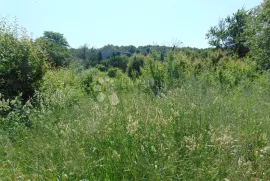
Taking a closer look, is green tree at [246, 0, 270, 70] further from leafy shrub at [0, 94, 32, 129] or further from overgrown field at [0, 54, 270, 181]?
leafy shrub at [0, 94, 32, 129]

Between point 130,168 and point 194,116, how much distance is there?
1080mm

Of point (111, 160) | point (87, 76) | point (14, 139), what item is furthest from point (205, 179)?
point (87, 76)

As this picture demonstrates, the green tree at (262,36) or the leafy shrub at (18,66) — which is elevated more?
the green tree at (262,36)

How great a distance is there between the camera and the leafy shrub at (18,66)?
15.5ft

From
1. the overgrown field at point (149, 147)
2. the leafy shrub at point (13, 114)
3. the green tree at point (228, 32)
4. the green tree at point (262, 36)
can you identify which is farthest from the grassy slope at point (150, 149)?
the green tree at point (228, 32)

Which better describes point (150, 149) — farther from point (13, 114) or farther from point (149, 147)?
point (13, 114)

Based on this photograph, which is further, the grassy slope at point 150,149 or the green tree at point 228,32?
the green tree at point 228,32

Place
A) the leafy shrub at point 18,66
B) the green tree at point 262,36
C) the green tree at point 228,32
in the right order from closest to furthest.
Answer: the leafy shrub at point 18,66, the green tree at point 262,36, the green tree at point 228,32

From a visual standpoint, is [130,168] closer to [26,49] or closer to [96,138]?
[96,138]

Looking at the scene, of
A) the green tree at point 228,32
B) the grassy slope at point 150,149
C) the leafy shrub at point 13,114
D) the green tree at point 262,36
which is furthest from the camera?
the green tree at point 228,32

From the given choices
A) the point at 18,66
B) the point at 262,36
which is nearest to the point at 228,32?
the point at 262,36

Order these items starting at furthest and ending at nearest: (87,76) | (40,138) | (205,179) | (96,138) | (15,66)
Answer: (87,76)
(15,66)
(40,138)
(96,138)
(205,179)

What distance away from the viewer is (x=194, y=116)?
249 cm

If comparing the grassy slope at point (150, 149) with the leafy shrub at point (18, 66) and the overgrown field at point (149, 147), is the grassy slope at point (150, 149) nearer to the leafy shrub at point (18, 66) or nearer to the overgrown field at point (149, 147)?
the overgrown field at point (149, 147)
